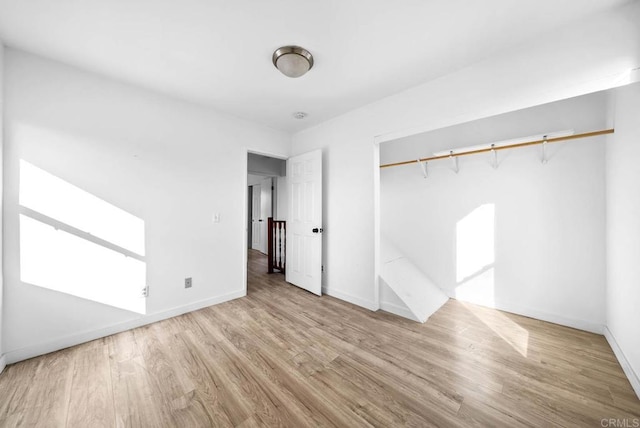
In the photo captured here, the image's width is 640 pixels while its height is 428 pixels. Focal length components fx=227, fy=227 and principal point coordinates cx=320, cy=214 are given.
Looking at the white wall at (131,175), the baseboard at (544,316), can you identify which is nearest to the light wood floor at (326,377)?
the baseboard at (544,316)

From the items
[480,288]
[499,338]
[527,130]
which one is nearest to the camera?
[499,338]

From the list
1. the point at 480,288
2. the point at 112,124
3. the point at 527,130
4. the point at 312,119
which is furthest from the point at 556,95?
the point at 112,124

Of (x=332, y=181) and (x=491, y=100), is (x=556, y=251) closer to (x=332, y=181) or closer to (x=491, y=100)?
(x=491, y=100)

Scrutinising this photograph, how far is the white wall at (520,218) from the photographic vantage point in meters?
2.21

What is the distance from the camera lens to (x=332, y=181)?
3264 millimetres

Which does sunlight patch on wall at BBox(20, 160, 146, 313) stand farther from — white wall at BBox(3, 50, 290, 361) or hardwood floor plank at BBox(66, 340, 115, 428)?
hardwood floor plank at BBox(66, 340, 115, 428)

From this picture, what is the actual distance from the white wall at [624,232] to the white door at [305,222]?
273cm

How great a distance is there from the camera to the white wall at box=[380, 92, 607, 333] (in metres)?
2.21

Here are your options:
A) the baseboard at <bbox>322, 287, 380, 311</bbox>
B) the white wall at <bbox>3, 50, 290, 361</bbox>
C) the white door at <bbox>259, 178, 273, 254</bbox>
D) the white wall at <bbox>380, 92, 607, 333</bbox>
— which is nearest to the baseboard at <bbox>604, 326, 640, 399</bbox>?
the white wall at <bbox>380, 92, 607, 333</bbox>

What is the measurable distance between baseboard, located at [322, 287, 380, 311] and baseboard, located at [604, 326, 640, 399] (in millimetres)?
1859

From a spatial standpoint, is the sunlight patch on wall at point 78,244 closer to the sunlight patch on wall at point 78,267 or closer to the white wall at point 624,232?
the sunlight patch on wall at point 78,267

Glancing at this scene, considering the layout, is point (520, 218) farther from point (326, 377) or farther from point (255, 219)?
point (255, 219)

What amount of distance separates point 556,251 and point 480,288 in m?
0.86

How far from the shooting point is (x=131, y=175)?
7.70 ft
